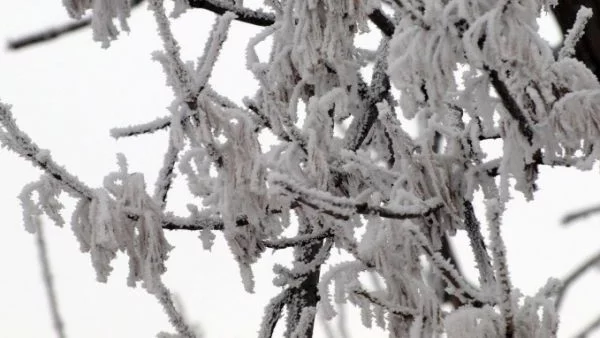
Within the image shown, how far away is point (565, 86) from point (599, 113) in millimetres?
182

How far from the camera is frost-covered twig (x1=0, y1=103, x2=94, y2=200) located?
7.53ft

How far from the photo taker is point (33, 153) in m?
2.36

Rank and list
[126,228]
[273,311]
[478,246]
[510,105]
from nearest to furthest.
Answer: [510,105]
[126,228]
[478,246]
[273,311]

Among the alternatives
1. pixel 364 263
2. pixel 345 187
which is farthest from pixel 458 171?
pixel 364 263

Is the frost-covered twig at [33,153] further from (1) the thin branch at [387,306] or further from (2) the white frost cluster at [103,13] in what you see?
(1) the thin branch at [387,306]

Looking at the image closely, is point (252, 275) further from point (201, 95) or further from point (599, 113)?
point (599, 113)

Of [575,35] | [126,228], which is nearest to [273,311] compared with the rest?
[126,228]

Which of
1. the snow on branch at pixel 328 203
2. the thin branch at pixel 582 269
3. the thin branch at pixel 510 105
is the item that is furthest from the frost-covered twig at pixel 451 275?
the thin branch at pixel 582 269

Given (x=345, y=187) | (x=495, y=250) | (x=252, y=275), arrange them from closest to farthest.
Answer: (x=495, y=250), (x=252, y=275), (x=345, y=187)

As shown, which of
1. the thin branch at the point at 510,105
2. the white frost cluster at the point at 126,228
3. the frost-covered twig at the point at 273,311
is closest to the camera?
the thin branch at the point at 510,105

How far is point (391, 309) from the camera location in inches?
92.7

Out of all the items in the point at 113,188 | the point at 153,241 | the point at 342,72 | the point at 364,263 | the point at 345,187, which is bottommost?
the point at 364,263

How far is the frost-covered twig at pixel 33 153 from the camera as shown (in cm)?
229

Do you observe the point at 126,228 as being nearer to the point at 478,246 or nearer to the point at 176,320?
the point at 176,320
